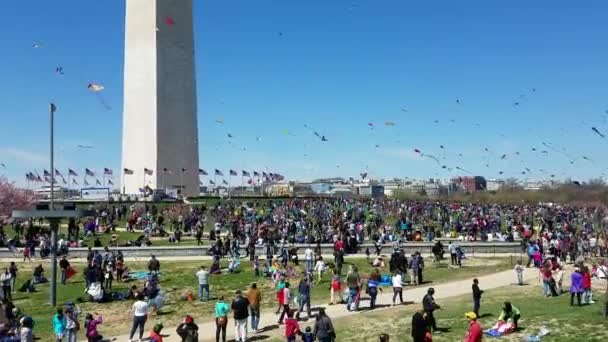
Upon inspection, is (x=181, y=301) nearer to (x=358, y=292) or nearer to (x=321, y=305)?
(x=321, y=305)

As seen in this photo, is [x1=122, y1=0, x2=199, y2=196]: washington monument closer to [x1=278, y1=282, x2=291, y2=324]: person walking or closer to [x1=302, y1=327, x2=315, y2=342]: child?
[x1=278, y1=282, x2=291, y2=324]: person walking

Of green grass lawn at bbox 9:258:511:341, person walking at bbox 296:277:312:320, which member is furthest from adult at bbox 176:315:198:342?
green grass lawn at bbox 9:258:511:341

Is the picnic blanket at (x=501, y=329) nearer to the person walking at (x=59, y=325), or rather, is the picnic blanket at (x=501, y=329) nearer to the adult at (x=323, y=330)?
the adult at (x=323, y=330)

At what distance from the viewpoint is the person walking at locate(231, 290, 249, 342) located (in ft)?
46.2

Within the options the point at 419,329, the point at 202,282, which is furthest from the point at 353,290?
the point at 419,329

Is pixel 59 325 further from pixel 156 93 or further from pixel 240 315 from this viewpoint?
A: pixel 156 93

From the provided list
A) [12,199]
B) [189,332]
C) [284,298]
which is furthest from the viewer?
[12,199]

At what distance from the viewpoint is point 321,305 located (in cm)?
1825

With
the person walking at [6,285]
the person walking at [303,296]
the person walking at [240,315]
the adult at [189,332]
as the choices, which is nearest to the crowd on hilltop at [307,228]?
the person walking at [6,285]

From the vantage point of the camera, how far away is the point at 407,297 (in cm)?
A: 1903

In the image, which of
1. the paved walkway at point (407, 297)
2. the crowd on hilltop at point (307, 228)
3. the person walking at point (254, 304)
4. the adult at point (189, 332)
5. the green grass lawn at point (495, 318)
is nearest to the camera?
the adult at point (189, 332)

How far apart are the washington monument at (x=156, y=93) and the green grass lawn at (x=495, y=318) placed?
52.2 m

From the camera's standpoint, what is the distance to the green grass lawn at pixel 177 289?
697 inches

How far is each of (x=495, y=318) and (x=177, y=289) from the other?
1046 centimetres
